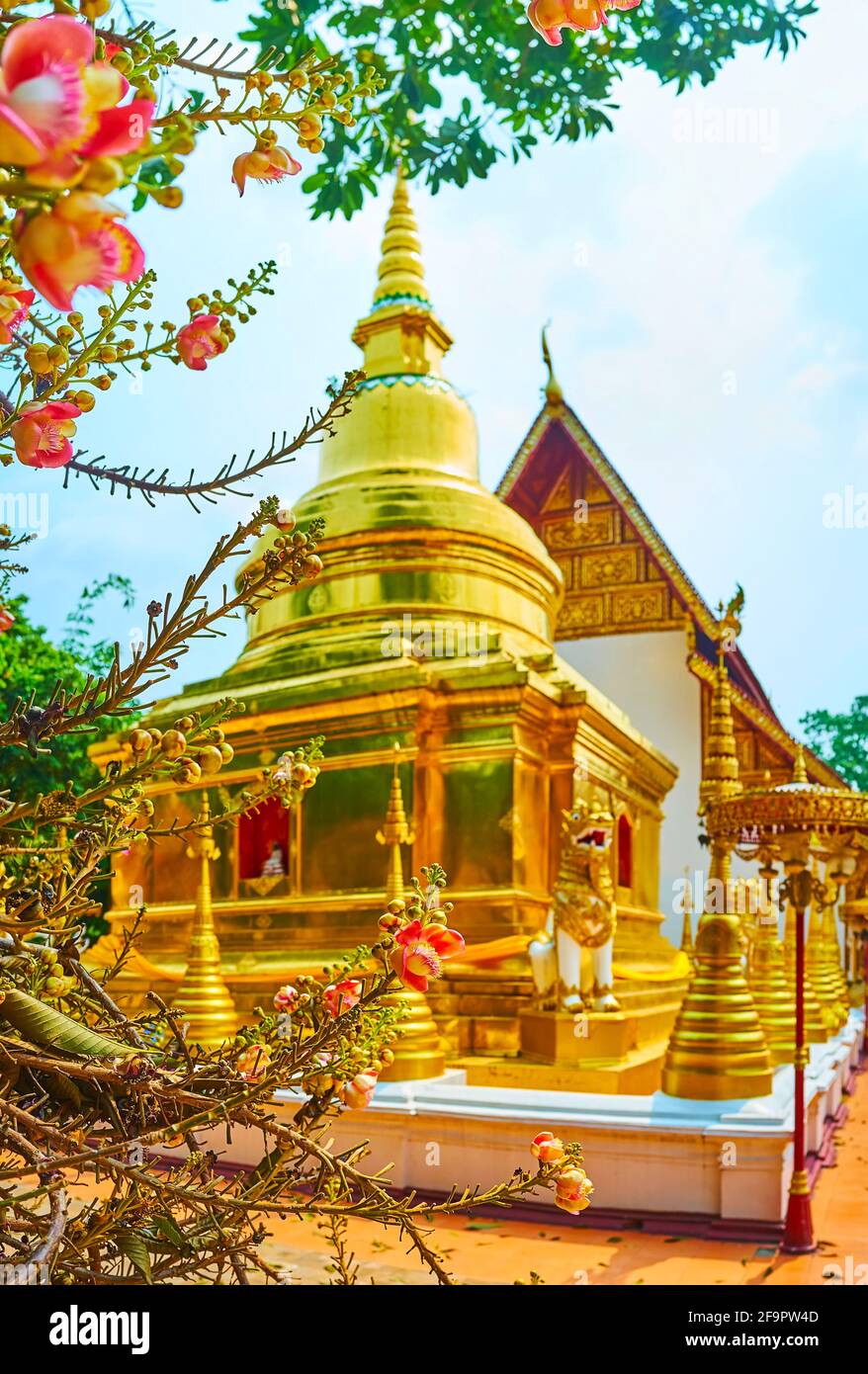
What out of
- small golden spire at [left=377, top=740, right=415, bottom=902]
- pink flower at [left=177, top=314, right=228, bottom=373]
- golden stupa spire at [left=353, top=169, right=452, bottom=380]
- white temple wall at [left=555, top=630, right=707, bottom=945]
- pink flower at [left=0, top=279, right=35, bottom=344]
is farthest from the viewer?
white temple wall at [left=555, top=630, right=707, bottom=945]

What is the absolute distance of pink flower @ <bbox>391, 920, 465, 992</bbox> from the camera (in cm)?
139

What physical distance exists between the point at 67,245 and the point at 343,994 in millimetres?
1194

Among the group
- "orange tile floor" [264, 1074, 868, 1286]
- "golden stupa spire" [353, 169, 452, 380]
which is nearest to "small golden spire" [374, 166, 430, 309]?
"golden stupa spire" [353, 169, 452, 380]

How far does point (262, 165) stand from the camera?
110cm

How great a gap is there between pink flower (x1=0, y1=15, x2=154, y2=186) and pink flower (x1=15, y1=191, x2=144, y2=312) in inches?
0.7

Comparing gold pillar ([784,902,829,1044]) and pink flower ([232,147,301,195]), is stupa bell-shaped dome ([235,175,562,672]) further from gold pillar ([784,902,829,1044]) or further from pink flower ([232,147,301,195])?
pink flower ([232,147,301,195])

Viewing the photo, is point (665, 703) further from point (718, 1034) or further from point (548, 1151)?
point (548, 1151)

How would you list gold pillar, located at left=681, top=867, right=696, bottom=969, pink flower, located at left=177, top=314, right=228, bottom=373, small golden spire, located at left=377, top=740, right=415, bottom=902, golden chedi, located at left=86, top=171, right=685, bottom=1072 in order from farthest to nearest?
gold pillar, located at left=681, top=867, right=696, bottom=969 < golden chedi, located at left=86, top=171, right=685, bottom=1072 < small golden spire, located at left=377, top=740, right=415, bottom=902 < pink flower, located at left=177, top=314, right=228, bottom=373

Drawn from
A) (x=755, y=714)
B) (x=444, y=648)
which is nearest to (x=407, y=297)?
(x=444, y=648)

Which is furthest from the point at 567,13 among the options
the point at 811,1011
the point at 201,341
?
the point at 811,1011

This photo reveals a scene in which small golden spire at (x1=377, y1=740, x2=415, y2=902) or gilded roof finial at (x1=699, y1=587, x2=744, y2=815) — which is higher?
gilded roof finial at (x1=699, y1=587, x2=744, y2=815)

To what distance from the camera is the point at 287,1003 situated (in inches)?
66.1

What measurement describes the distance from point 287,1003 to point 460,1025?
6.37 meters

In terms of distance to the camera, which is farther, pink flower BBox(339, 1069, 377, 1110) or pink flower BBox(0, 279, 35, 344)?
pink flower BBox(339, 1069, 377, 1110)
